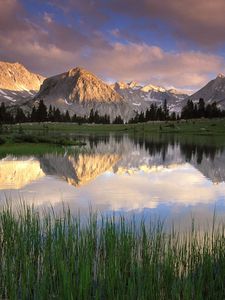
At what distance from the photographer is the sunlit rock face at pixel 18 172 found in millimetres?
35281

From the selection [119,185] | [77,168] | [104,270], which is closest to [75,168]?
[77,168]

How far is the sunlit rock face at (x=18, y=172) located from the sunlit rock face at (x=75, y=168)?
1.29m

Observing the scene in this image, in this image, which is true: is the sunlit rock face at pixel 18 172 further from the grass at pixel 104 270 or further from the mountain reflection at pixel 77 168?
the grass at pixel 104 270

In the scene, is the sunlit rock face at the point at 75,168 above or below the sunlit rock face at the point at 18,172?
below

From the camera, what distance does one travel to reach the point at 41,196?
28.7m

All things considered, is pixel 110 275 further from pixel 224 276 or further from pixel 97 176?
pixel 97 176

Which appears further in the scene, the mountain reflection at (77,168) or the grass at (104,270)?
the mountain reflection at (77,168)

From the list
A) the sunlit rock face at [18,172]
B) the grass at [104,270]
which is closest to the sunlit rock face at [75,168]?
the sunlit rock face at [18,172]

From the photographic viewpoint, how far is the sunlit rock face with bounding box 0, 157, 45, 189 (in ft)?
116

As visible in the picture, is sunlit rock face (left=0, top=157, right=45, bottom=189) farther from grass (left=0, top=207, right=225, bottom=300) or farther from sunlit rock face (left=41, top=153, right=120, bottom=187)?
grass (left=0, top=207, right=225, bottom=300)

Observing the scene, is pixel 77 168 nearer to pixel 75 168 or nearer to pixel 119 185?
pixel 75 168

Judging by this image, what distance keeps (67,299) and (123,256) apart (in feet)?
9.50

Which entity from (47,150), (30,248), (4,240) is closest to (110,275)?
(30,248)

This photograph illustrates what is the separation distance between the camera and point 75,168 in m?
49.2
